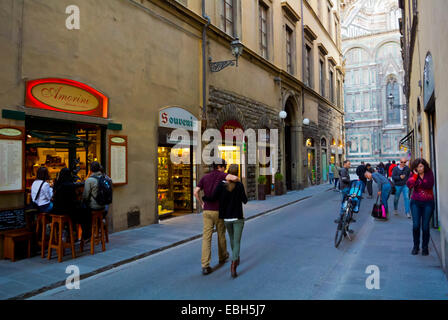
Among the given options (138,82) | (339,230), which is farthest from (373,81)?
(339,230)

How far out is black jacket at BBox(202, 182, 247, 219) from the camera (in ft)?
17.6

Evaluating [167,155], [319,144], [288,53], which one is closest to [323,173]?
[319,144]

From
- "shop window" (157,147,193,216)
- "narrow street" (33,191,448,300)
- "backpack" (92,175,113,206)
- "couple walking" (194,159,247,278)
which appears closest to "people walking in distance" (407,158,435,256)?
"narrow street" (33,191,448,300)

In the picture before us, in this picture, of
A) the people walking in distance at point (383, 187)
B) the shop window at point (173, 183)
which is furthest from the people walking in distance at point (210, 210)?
the people walking in distance at point (383, 187)

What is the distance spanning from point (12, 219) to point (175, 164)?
5.97 m

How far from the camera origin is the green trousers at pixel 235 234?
17.5 ft

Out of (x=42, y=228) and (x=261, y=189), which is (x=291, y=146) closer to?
(x=261, y=189)

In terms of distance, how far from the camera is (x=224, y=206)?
5.42 meters

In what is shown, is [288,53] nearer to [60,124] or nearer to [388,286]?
[60,124]

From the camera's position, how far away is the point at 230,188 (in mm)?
5426

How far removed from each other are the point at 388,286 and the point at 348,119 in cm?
5582

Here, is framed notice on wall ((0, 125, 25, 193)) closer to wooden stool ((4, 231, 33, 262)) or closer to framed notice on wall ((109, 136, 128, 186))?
wooden stool ((4, 231, 33, 262))

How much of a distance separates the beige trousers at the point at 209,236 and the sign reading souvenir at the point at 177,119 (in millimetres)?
5434

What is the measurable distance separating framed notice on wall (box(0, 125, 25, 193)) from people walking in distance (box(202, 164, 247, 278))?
3818 mm
